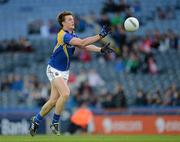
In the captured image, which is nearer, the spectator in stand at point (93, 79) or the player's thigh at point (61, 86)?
the player's thigh at point (61, 86)

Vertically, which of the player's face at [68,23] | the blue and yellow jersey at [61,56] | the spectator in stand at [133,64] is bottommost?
the spectator in stand at [133,64]

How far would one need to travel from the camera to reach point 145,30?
A: 3153 cm

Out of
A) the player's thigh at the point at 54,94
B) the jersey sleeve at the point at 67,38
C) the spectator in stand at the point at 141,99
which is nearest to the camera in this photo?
the jersey sleeve at the point at 67,38

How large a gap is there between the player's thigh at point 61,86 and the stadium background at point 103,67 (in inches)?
350

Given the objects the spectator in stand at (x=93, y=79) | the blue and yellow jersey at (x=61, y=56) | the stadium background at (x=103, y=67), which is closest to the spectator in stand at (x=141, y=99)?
the stadium background at (x=103, y=67)

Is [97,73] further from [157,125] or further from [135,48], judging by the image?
[157,125]

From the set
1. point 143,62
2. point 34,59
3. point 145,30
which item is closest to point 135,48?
point 143,62

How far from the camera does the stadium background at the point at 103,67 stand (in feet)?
80.9

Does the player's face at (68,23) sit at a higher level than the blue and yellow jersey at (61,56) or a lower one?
higher

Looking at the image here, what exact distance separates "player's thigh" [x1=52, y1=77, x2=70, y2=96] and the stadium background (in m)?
8.88

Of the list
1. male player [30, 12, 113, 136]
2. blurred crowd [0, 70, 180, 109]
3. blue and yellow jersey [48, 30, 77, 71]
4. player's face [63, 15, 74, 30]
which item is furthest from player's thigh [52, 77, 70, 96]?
blurred crowd [0, 70, 180, 109]

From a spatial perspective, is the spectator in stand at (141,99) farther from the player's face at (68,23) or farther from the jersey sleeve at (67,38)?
the jersey sleeve at (67,38)

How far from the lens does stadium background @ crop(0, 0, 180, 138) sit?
2466 cm

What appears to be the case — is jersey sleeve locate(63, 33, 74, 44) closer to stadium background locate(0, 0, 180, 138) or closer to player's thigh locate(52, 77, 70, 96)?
player's thigh locate(52, 77, 70, 96)
